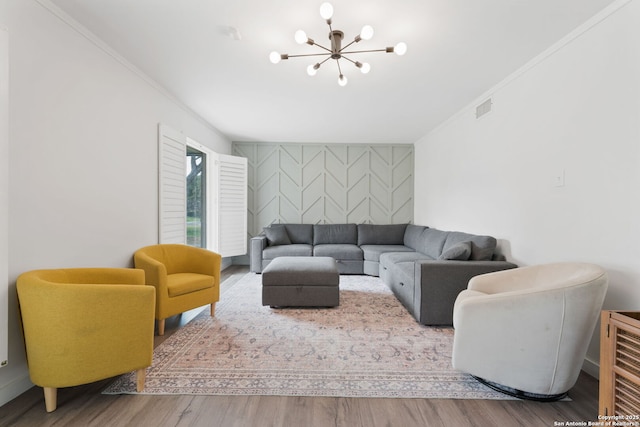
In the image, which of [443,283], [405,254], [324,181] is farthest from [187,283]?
[324,181]

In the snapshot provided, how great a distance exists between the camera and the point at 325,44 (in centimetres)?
249

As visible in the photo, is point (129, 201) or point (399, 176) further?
point (399, 176)

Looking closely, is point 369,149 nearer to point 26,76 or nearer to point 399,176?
point 399,176

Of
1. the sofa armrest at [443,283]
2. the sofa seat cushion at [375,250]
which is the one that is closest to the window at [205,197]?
the sofa seat cushion at [375,250]

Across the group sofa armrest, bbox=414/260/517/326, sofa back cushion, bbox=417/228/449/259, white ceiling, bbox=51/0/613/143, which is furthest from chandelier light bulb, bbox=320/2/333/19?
sofa back cushion, bbox=417/228/449/259

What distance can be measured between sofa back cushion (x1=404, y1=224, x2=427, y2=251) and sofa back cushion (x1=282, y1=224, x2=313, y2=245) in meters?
1.79

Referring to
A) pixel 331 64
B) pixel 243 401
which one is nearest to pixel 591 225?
pixel 331 64

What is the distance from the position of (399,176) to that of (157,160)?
436cm

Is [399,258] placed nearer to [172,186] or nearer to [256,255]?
[256,255]

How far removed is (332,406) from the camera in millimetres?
1741

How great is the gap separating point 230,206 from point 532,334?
4.55 meters

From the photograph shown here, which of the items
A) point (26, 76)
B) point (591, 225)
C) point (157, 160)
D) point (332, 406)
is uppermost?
point (26, 76)

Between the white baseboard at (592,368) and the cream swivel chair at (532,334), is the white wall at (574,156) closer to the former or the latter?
the white baseboard at (592,368)

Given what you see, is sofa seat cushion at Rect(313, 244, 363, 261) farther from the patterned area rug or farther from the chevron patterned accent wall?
the patterned area rug
